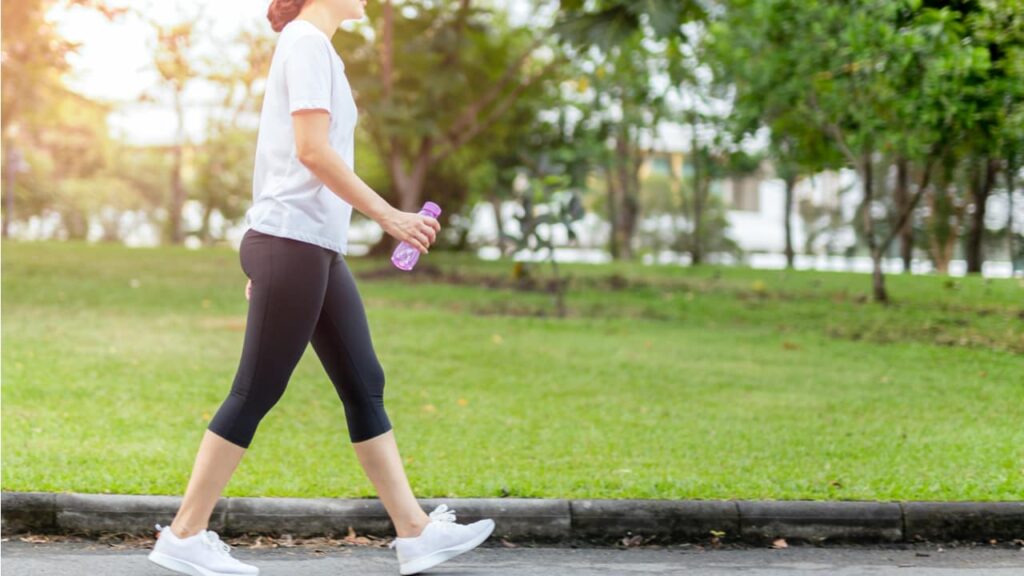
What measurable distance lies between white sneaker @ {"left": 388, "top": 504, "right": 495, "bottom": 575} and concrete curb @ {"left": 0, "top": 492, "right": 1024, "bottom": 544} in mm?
768

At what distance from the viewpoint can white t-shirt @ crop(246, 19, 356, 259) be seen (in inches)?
150

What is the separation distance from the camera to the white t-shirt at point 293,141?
12.5ft

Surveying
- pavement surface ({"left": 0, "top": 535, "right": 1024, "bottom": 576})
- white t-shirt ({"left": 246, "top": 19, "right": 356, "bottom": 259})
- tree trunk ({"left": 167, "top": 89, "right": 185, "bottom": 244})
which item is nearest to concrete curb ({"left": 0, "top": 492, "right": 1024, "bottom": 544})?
pavement surface ({"left": 0, "top": 535, "right": 1024, "bottom": 576})

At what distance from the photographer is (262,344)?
3.94m

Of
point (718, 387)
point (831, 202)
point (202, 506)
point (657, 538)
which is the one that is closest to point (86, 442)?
point (202, 506)

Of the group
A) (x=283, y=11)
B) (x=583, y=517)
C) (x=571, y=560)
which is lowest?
(x=571, y=560)

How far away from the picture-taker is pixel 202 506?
398 centimetres

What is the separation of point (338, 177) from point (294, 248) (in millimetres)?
272

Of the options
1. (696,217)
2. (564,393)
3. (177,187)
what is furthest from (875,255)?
(177,187)

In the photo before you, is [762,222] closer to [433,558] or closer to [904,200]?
[904,200]

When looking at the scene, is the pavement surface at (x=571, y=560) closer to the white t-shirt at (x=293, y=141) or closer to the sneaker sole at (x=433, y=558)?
the sneaker sole at (x=433, y=558)

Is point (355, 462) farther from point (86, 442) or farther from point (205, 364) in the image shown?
point (205, 364)

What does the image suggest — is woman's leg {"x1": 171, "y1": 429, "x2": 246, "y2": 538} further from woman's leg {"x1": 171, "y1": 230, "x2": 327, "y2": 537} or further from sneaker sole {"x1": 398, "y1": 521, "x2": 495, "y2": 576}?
sneaker sole {"x1": 398, "y1": 521, "x2": 495, "y2": 576}

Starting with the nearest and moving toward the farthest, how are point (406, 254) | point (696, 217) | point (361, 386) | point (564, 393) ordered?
point (406, 254) → point (361, 386) → point (564, 393) → point (696, 217)
